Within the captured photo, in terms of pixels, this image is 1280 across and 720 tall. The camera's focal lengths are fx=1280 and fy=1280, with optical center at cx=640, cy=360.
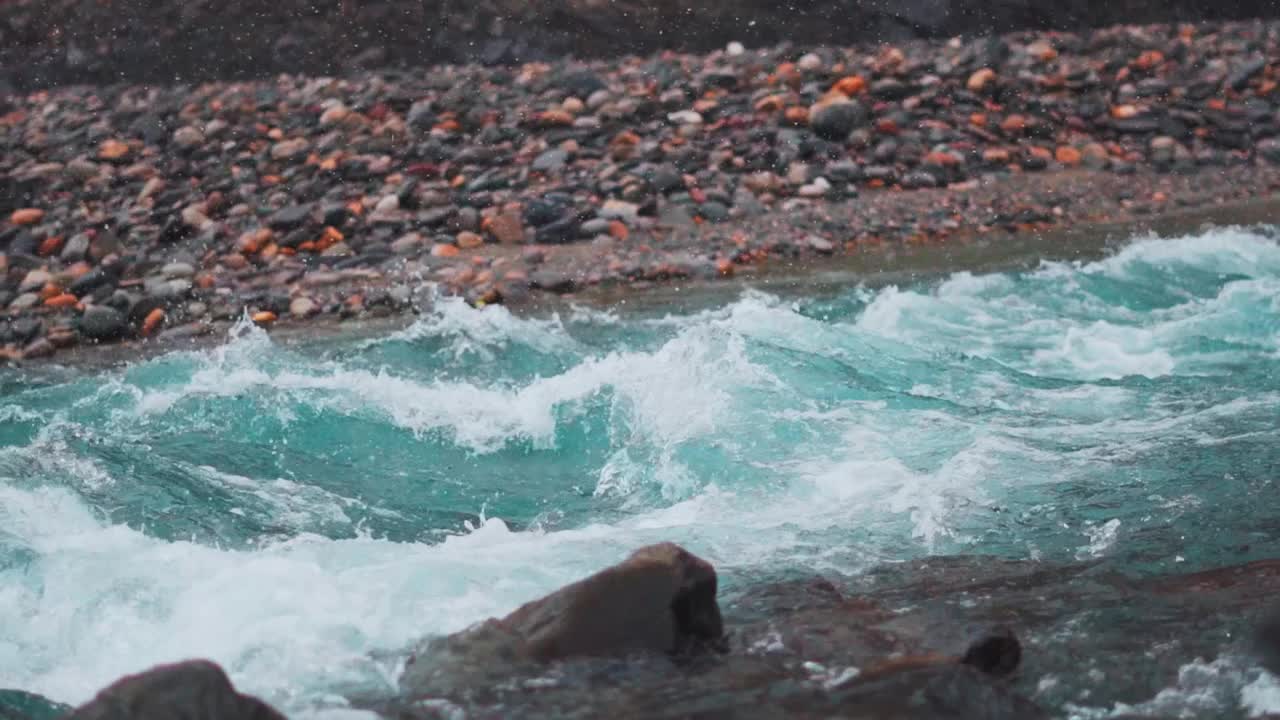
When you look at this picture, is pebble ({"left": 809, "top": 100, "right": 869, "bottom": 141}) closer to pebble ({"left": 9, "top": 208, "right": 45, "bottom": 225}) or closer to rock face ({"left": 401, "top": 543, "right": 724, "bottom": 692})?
pebble ({"left": 9, "top": 208, "right": 45, "bottom": 225})

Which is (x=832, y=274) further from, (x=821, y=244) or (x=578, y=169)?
(x=578, y=169)

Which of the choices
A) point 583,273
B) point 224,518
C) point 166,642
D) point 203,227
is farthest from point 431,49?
point 166,642

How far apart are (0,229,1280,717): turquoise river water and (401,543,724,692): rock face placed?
346mm

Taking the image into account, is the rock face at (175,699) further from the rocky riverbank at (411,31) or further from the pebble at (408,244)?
the rocky riverbank at (411,31)

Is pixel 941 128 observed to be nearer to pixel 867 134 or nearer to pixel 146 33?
pixel 867 134

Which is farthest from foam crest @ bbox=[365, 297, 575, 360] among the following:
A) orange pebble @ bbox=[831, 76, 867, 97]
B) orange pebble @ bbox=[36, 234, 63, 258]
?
orange pebble @ bbox=[831, 76, 867, 97]

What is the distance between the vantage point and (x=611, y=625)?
3.36 meters

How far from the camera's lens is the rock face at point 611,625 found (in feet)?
11.0

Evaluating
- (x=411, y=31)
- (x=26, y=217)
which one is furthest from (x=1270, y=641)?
(x=411, y=31)

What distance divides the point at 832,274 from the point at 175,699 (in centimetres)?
641

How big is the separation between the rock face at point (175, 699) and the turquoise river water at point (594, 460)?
21.1 inches

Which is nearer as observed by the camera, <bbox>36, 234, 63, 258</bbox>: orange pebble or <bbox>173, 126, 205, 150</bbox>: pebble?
<bbox>36, 234, 63, 258</bbox>: orange pebble

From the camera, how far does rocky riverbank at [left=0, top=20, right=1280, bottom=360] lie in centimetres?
870

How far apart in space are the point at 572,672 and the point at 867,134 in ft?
25.3
